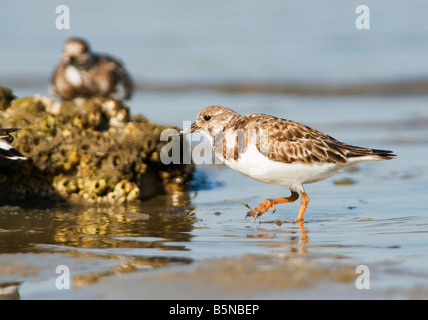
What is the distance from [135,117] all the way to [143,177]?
72 centimetres

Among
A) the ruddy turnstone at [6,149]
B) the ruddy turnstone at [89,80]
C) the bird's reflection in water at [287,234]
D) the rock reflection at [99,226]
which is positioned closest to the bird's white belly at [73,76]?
the ruddy turnstone at [89,80]

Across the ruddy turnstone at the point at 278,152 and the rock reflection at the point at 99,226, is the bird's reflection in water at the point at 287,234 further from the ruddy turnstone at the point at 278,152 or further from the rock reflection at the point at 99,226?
the rock reflection at the point at 99,226

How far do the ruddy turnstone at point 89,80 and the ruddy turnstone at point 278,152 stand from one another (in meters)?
4.91

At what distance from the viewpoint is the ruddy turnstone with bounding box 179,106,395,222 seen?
5.04m

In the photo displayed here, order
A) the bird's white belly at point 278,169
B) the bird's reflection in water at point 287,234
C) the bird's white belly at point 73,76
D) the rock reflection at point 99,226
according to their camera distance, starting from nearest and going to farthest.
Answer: the bird's reflection in water at point 287,234 < the rock reflection at point 99,226 < the bird's white belly at point 278,169 < the bird's white belly at point 73,76

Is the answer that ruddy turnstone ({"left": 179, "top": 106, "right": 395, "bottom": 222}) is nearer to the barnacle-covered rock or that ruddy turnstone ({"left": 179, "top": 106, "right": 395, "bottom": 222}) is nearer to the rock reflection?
the rock reflection

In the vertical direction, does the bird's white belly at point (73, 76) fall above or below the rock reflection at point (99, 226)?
above

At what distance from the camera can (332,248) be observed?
429 cm

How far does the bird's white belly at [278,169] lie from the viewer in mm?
5016

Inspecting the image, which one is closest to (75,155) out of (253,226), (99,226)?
(99,226)

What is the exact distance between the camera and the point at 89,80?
9922mm
